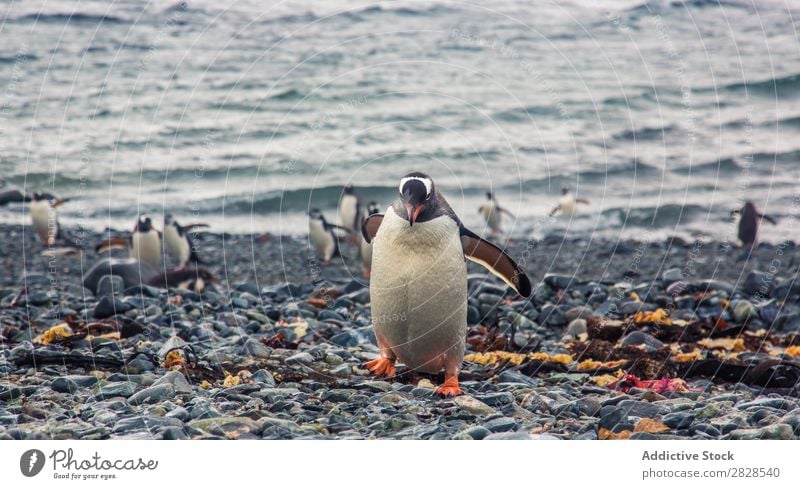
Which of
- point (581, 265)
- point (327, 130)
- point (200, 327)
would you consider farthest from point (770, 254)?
point (327, 130)

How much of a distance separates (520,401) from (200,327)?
5.54 feet

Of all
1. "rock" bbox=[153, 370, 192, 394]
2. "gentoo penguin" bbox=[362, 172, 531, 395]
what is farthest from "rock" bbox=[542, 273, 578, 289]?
"rock" bbox=[153, 370, 192, 394]

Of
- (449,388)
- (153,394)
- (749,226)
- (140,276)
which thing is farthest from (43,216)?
(449,388)

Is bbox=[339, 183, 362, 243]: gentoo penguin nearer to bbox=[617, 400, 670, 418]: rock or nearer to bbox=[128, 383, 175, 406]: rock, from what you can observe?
bbox=[128, 383, 175, 406]: rock

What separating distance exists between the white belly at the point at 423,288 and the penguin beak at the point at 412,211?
13 centimetres

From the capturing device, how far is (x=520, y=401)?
9.87ft

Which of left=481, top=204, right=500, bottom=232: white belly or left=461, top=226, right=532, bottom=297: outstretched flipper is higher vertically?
left=461, top=226, right=532, bottom=297: outstretched flipper

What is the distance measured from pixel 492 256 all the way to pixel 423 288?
1.08ft

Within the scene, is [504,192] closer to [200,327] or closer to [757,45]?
[757,45]

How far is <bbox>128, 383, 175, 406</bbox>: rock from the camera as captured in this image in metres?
2.88

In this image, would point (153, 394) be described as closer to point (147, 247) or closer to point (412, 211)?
point (412, 211)

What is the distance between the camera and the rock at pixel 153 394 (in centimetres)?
288

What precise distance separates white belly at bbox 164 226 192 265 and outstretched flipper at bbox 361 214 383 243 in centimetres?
393

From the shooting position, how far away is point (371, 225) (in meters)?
3.60
